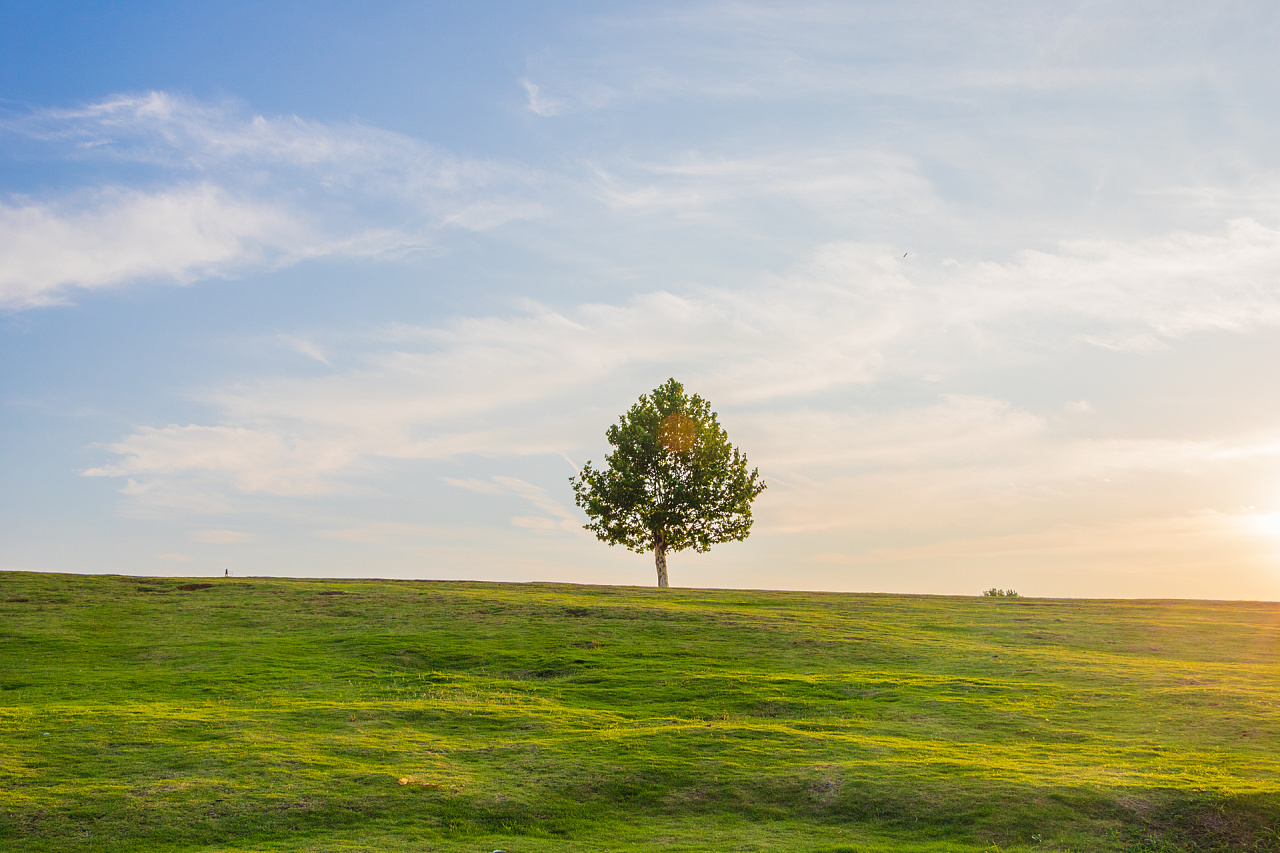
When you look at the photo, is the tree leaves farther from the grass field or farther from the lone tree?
the grass field

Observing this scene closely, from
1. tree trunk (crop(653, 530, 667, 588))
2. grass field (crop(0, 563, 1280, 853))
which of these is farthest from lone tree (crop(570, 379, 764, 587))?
grass field (crop(0, 563, 1280, 853))

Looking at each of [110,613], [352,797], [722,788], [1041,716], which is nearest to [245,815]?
[352,797]

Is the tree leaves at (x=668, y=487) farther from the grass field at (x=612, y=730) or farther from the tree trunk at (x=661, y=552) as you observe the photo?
the grass field at (x=612, y=730)

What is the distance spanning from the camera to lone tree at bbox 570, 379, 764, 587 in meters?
87.3

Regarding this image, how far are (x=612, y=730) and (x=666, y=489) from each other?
5657cm

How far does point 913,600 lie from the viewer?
238 ft

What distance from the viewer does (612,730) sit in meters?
31.5

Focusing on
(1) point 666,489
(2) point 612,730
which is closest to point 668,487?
(1) point 666,489

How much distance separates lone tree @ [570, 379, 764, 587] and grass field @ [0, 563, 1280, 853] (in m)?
29.0

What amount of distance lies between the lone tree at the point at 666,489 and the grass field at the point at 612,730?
29.0 metres

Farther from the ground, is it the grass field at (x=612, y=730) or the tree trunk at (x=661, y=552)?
the tree trunk at (x=661, y=552)

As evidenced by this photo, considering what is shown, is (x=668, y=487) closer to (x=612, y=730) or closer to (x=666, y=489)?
(x=666, y=489)

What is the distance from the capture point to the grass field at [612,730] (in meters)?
22.6

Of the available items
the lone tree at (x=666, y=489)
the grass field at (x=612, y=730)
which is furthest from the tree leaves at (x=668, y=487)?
the grass field at (x=612, y=730)
